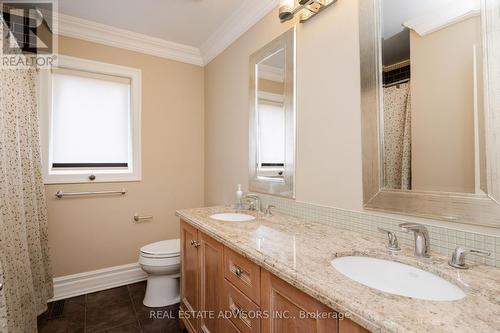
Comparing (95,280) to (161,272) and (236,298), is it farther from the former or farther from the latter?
(236,298)

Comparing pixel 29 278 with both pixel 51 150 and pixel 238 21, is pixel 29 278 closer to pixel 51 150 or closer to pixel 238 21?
pixel 51 150

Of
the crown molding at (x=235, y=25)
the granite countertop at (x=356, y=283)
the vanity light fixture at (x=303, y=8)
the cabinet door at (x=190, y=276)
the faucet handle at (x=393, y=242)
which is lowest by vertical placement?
the cabinet door at (x=190, y=276)

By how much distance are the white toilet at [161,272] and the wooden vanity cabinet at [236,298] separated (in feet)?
0.85

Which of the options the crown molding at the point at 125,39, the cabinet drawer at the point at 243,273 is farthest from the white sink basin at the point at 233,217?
the crown molding at the point at 125,39

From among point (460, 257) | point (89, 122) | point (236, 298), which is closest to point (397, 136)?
point (460, 257)

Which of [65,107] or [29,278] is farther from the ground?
[65,107]

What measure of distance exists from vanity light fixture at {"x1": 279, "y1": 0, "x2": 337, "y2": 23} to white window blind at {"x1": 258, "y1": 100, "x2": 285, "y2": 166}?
0.55 meters

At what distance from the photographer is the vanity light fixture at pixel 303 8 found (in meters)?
1.46

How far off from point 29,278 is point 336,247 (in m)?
1.94

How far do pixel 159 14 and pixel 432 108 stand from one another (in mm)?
2201

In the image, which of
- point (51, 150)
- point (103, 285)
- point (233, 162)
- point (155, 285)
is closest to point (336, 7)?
point (233, 162)

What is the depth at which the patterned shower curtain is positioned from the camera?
1.42 m

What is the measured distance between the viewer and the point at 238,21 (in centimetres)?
219

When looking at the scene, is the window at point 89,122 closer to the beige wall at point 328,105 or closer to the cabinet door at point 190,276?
the cabinet door at point 190,276
